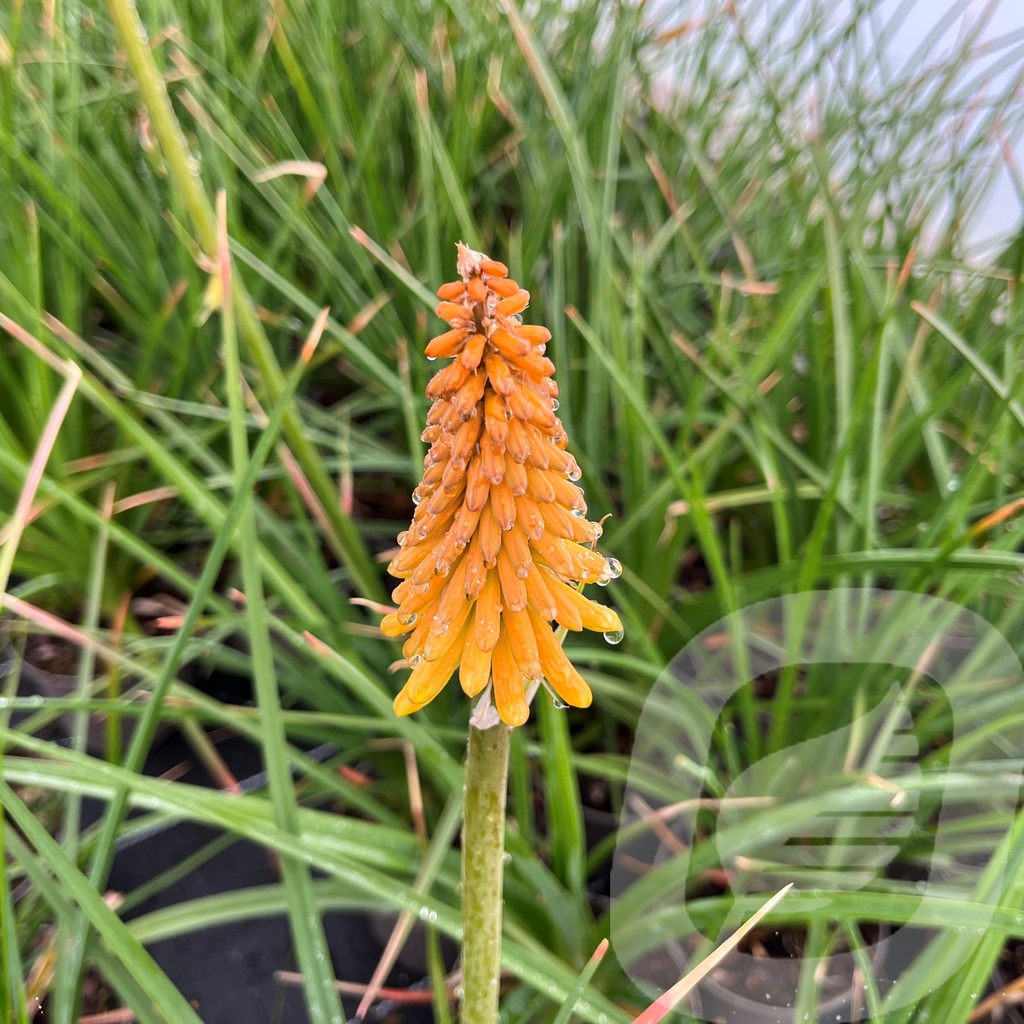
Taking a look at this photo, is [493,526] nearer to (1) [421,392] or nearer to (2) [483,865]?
(2) [483,865]

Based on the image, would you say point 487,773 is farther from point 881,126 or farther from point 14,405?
point 881,126

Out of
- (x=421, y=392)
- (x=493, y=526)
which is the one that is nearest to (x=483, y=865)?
(x=493, y=526)

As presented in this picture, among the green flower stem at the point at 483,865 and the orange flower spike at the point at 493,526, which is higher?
the orange flower spike at the point at 493,526

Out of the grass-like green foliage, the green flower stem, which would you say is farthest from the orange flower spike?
the grass-like green foliage

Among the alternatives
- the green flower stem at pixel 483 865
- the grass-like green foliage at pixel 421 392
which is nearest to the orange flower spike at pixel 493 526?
the green flower stem at pixel 483 865

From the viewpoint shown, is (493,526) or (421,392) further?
(421,392)

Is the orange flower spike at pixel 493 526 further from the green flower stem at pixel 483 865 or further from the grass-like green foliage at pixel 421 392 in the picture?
the grass-like green foliage at pixel 421 392

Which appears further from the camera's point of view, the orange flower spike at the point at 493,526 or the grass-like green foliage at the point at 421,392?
the grass-like green foliage at the point at 421,392
